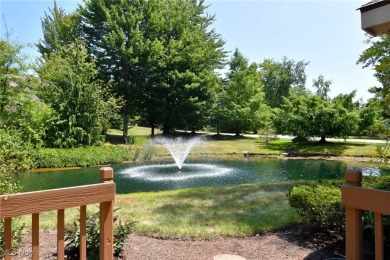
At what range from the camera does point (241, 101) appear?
26.1 metres

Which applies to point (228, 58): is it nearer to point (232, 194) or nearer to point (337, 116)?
point (337, 116)

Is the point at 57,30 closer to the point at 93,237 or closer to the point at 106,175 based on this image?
the point at 93,237

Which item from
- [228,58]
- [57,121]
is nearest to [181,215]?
[57,121]

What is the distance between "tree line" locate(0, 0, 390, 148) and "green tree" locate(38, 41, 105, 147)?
6 centimetres

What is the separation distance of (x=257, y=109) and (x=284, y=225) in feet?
73.3

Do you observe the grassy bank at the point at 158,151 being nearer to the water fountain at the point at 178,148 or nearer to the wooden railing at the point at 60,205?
the water fountain at the point at 178,148

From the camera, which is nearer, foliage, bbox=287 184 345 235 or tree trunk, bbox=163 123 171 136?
foliage, bbox=287 184 345 235

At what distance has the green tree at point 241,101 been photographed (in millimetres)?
25500

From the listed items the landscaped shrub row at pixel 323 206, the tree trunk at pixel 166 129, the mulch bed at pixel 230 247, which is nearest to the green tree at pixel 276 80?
the tree trunk at pixel 166 129

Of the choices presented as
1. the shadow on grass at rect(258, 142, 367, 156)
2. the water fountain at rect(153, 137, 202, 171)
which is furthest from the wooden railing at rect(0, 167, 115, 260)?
the shadow on grass at rect(258, 142, 367, 156)

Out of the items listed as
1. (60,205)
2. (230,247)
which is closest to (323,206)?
(230,247)

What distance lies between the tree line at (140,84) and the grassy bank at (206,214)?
427 inches

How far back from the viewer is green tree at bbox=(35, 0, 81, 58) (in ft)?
76.6

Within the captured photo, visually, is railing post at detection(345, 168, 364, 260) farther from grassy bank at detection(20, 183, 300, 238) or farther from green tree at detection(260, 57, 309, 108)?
green tree at detection(260, 57, 309, 108)
